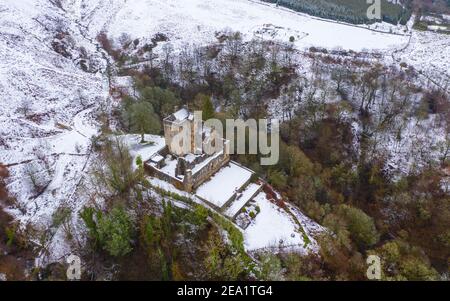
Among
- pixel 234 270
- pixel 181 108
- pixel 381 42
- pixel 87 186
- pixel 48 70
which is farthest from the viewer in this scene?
pixel 381 42

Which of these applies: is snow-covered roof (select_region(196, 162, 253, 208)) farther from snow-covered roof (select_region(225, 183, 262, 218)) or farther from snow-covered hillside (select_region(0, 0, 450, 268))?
snow-covered hillside (select_region(0, 0, 450, 268))

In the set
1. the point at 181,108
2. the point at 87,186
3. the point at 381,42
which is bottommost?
the point at 87,186

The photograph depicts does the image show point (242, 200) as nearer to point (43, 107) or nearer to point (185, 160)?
point (185, 160)

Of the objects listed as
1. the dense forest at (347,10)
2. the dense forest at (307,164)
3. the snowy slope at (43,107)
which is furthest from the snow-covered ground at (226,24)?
the snowy slope at (43,107)

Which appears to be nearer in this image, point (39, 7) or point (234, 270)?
point (234, 270)

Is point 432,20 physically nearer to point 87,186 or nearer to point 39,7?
point 87,186

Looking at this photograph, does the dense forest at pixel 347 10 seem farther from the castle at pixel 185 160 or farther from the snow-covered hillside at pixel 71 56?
the castle at pixel 185 160

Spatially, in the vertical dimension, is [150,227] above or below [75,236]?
above

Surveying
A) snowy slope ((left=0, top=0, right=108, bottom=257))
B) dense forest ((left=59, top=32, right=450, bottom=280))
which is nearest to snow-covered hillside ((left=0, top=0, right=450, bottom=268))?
snowy slope ((left=0, top=0, right=108, bottom=257))
